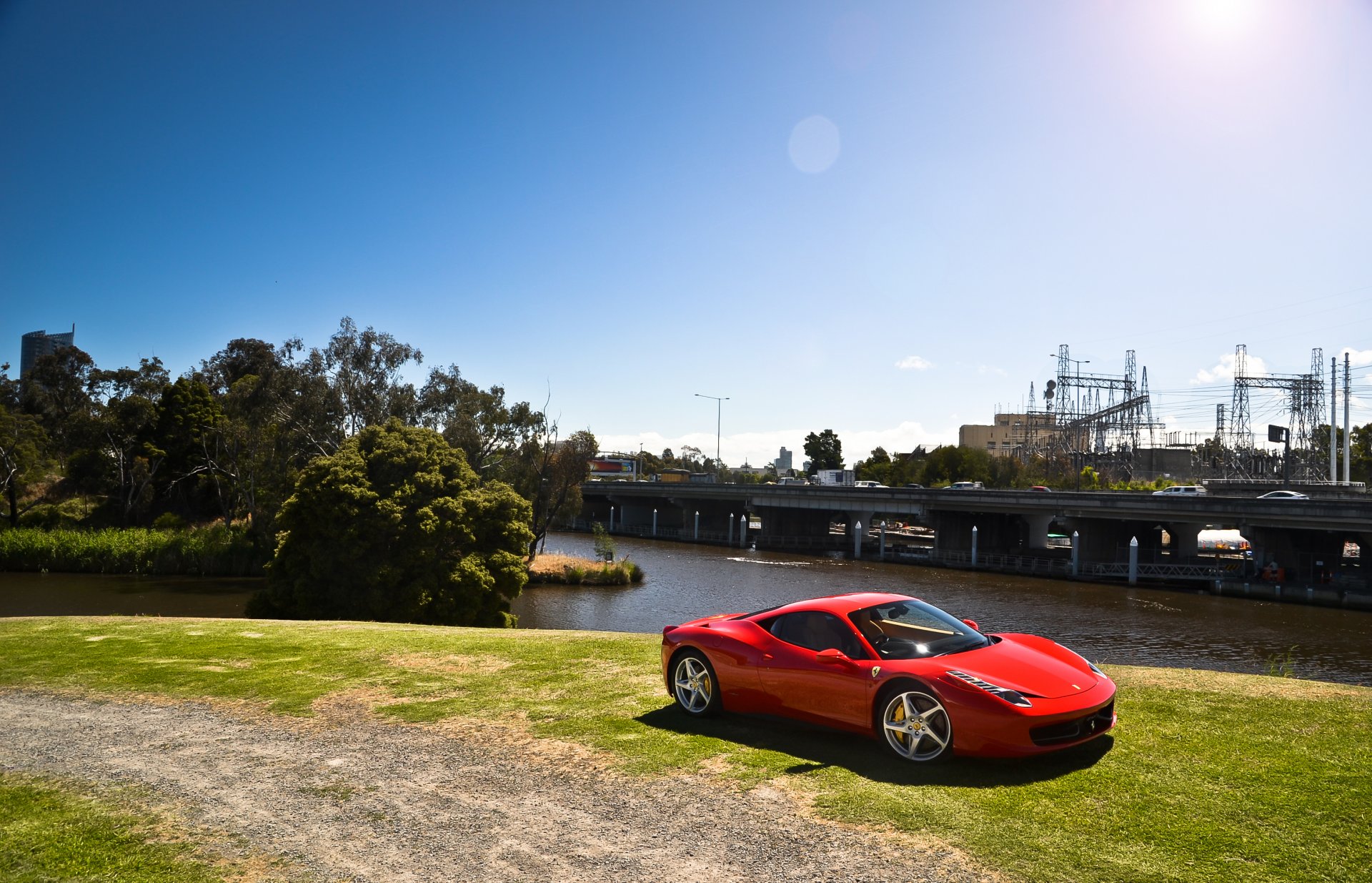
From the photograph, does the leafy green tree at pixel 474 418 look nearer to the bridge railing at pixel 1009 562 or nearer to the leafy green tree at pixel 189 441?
the leafy green tree at pixel 189 441

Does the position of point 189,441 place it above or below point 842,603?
above

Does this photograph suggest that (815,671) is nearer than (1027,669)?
No

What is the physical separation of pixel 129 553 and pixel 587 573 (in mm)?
25157

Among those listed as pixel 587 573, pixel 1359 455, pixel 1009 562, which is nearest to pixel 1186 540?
pixel 1009 562

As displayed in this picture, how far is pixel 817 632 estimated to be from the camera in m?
8.05

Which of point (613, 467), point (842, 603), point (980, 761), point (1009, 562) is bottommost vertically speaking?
point (1009, 562)

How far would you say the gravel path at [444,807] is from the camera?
213 inches

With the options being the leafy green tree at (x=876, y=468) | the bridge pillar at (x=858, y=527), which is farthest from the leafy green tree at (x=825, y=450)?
the bridge pillar at (x=858, y=527)

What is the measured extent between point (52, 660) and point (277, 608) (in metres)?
15.4

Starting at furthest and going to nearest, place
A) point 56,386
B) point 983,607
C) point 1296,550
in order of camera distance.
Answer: point 56,386 → point 1296,550 → point 983,607

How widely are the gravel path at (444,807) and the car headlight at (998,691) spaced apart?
160cm

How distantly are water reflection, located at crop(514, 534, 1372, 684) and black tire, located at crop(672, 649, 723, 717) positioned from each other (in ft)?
77.8

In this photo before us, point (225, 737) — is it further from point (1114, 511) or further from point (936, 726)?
point (1114, 511)

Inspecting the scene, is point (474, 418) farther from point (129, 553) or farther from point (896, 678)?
point (896, 678)
